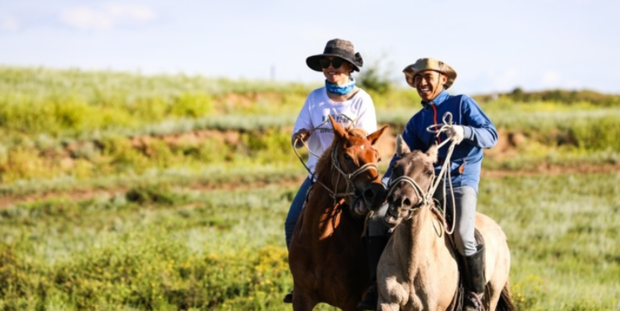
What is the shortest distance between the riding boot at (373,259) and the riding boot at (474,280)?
746mm

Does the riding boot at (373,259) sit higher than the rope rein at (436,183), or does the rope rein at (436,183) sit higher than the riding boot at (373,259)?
the rope rein at (436,183)

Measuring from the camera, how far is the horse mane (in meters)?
6.29

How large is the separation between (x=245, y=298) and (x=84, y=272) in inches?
103

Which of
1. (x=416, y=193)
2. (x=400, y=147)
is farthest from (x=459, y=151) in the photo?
(x=416, y=193)

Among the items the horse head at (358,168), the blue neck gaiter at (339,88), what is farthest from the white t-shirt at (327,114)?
the horse head at (358,168)

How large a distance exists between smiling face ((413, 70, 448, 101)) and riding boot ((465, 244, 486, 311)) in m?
1.42

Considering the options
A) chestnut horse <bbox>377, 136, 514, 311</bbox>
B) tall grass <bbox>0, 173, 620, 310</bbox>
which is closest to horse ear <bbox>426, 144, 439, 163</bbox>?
chestnut horse <bbox>377, 136, 514, 311</bbox>

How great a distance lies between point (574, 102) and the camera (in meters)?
43.9

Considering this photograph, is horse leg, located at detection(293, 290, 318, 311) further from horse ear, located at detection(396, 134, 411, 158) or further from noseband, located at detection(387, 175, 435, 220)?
horse ear, located at detection(396, 134, 411, 158)

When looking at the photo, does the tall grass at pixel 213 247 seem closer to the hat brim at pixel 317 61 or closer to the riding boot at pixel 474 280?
the riding boot at pixel 474 280

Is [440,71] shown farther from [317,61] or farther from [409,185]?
[409,185]

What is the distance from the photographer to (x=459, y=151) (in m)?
6.54

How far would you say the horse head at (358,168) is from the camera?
575 cm

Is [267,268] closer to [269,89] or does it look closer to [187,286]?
[187,286]
